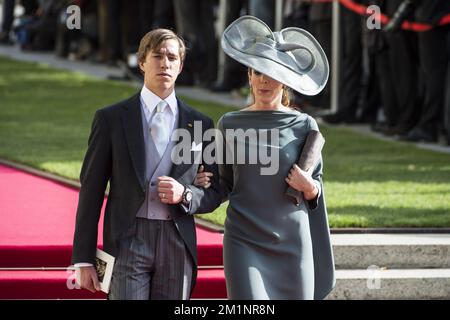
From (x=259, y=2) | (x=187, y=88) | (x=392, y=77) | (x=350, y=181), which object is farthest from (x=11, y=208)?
(x=187, y=88)

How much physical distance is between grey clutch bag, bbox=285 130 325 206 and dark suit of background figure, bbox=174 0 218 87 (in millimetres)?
11118

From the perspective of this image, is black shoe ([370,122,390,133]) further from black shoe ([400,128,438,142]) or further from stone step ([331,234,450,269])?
stone step ([331,234,450,269])

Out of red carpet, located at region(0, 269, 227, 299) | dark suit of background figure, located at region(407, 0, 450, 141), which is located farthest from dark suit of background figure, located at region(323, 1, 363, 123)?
red carpet, located at region(0, 269, 227, 299)

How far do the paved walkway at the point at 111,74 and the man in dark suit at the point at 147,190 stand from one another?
697cm

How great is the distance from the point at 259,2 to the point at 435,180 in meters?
5.27

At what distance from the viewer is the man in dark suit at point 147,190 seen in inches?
225

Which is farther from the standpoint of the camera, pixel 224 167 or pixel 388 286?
pixel 388 286

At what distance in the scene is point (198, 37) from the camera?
677 inches

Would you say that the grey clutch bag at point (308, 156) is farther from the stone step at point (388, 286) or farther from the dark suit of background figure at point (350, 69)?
the dark suit of background figure at point (350, 69)

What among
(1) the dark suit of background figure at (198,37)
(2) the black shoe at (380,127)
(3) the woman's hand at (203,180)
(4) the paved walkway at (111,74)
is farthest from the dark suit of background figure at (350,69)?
(3) the woman's hand at (203,180)

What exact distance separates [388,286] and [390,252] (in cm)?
27

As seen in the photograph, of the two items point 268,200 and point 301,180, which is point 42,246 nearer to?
point 268,200

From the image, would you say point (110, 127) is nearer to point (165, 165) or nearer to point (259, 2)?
point (165, 165)

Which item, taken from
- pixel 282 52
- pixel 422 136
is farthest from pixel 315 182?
pixel 422 136
